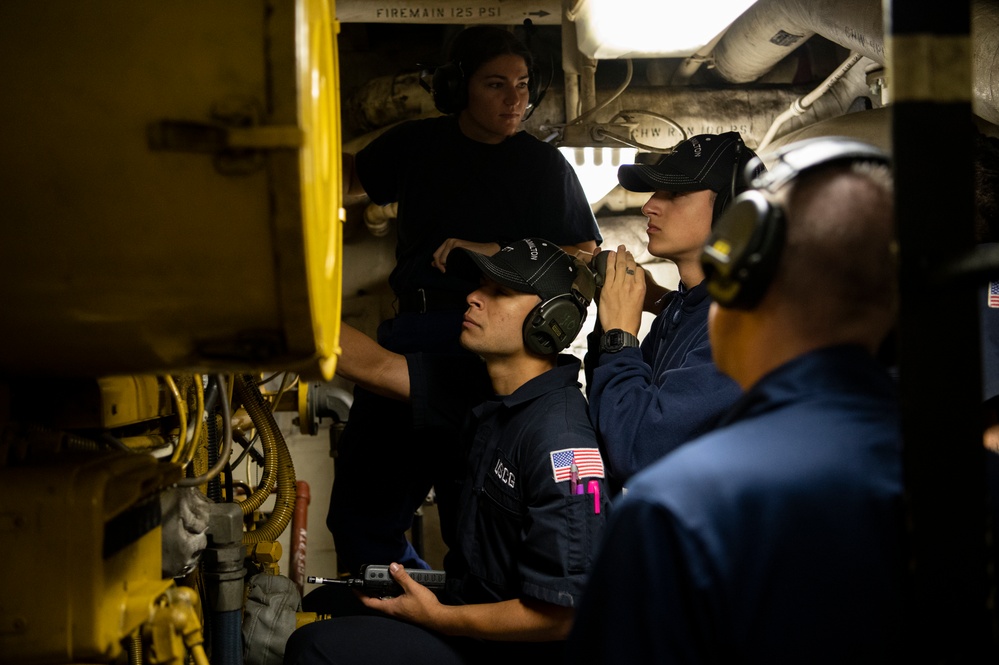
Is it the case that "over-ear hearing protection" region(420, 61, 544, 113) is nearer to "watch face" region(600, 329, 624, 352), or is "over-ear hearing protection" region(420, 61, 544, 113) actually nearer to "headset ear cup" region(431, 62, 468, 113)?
"headset ear cup" region(431, 62, 468, 113)

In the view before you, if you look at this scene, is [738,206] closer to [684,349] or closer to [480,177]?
[684,349]

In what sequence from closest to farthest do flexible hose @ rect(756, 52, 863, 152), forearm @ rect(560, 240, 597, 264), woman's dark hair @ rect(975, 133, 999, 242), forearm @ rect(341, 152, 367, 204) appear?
woman's dark hair @ rect(975, 133, 999, 242), forearm @ rect(560, 240, 597, 264), forearm @ rect(341, 152, 367, 204), flexible hose @ rect(756, 52, 863, 152)

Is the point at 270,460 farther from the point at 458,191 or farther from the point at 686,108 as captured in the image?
the point at 686,108

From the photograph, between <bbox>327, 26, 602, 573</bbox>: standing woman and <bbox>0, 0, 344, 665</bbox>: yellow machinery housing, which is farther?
<bbox>327, 26, 602, 573</bbox>: standing woman

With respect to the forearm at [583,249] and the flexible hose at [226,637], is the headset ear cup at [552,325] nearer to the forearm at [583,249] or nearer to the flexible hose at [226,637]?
the forearm at [583,249]

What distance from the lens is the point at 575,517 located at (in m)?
2.07

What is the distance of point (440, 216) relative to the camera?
9.99ft

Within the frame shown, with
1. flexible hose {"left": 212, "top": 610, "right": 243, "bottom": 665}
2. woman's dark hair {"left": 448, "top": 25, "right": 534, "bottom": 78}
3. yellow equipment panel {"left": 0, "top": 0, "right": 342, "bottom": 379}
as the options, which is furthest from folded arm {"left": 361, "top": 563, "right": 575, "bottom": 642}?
woman's dark hair {"left": 448, "top": 25, "right": 534, "bottom": 78}

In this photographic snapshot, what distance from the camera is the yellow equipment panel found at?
998mm

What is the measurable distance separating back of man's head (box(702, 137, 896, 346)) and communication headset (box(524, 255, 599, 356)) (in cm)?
139

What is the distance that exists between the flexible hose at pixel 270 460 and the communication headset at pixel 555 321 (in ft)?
2.77

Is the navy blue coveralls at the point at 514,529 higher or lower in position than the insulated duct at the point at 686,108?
lower

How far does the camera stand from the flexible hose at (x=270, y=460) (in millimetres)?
2660

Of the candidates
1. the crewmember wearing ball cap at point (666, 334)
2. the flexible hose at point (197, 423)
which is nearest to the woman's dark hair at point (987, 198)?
the crewmember wearing ball cap at point (666, 334)
